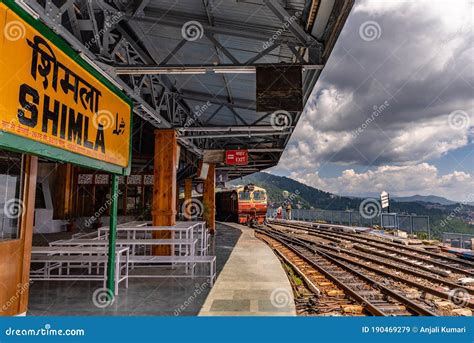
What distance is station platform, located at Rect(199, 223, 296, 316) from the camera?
201 inches

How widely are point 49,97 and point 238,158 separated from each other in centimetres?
966

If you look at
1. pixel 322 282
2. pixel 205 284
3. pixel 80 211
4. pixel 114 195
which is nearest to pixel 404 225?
pixel 322 282

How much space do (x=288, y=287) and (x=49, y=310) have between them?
438 centimetres

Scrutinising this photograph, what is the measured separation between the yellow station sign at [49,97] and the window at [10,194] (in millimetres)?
1138

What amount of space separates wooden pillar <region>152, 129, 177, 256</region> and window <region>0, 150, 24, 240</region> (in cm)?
483

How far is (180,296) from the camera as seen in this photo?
236 inches

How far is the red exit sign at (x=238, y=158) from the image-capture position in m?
12.9

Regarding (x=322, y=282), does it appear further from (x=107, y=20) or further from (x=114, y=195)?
(x=107, y=20)

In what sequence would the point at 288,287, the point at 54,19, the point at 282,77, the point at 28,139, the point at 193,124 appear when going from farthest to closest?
the point at 193,124
the point at 288,287
the point at 282,77
the point at 54,19
the point at 28,139

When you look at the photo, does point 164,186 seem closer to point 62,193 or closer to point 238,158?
point 238,158

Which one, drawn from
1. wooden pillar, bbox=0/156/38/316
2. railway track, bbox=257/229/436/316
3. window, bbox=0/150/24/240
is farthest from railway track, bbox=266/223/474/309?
window, bbox=0/150/24/240

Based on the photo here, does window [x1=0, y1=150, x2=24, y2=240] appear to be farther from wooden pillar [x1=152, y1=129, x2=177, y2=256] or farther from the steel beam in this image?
wooden pillar [x1=152, y1=129, x2=177, y2=256]

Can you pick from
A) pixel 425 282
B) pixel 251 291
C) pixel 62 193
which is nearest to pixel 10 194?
pixel 251 291

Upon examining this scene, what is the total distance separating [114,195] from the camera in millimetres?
5590
